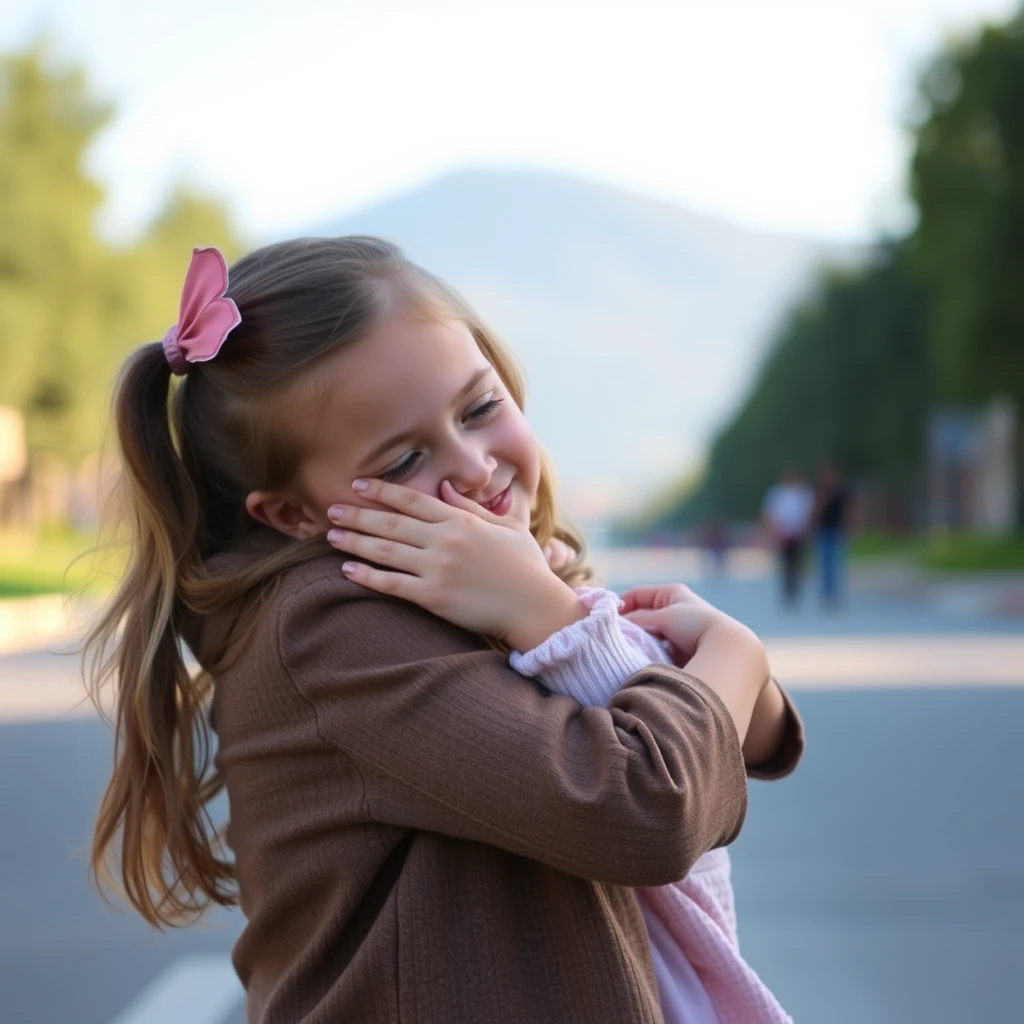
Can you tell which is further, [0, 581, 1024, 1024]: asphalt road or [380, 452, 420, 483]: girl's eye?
[0, 581, 1024, 1024]: asphalt road

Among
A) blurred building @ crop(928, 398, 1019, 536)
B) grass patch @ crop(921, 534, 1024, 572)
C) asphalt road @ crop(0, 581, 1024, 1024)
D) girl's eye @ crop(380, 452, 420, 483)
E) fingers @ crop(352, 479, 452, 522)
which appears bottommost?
blurred building @ crop(928, 398, 1019, 536)

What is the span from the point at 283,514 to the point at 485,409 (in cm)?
29

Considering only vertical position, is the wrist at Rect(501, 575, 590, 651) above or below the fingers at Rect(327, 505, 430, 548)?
below

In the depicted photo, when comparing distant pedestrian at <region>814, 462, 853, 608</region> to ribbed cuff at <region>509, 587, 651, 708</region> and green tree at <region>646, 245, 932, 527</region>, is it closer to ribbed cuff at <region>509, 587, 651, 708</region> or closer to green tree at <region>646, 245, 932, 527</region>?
ribbed cuff at <region>509, 587, 651, 708</region>

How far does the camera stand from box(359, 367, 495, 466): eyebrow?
177 cm

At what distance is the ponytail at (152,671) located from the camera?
1.87 meters

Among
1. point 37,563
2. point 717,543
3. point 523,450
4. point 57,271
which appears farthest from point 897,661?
point 57,271

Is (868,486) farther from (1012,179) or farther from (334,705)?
(334,705)

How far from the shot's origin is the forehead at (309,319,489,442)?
1759mm

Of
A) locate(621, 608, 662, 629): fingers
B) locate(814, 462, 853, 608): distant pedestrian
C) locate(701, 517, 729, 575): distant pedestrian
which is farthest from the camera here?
locate(701, 517, 729, 575): distant pedestrian

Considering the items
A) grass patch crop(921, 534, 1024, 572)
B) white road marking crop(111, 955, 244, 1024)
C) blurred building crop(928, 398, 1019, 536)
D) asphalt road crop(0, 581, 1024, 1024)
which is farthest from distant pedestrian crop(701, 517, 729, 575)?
white road marking crop(111, 955, 244, 1024)

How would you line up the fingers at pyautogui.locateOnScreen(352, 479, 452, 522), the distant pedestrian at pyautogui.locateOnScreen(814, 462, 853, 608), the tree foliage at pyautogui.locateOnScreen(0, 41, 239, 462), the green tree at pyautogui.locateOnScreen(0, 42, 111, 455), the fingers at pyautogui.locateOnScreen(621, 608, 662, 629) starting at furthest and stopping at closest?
the green tree at pyautogui.locateOnScreen(0, 42, 111, 455) → the tree foliage at pyautogui.locateOnScreen(0, 41, 239, 462) → the distant pedestrian at pyautogui.locateOnScreen(814, 462, 853, 608) → the fingers at pyautogui.locateOnScreen(621, 608, 662, 629) → the fingers at pyautogui.locateOnScreen(352, 479, 452, 522)

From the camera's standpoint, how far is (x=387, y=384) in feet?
5.78

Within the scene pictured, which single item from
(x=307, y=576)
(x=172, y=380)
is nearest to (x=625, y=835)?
(x=307, y=576)
